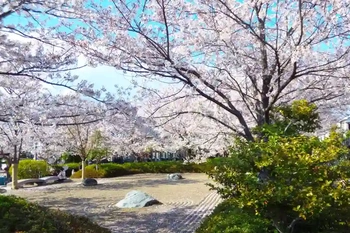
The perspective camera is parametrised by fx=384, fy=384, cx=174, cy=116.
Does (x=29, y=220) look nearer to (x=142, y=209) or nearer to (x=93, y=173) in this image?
(x=142, y=209)

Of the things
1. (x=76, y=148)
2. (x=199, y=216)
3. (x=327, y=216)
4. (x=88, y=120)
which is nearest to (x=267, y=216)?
(x=327, y=216)

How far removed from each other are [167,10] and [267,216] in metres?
3.11

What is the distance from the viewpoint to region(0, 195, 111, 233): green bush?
462cm

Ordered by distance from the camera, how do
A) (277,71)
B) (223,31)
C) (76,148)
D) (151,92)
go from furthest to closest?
(76,148) → (151,92) → (277,71) → (223,31)

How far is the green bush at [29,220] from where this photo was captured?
4617 mm

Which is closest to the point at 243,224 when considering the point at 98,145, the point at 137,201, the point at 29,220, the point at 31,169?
the point at 29,220

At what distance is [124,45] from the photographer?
18.0ft

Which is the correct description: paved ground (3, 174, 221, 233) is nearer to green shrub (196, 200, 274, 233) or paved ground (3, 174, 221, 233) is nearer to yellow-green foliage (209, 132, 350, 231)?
green shrub (196, 200, 274, 233)

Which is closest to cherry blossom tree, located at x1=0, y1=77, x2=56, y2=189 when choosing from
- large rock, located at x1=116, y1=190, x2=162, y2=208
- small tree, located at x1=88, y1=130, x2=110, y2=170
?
large rock, located at x1=116, y1=190, x2=162, y2=208

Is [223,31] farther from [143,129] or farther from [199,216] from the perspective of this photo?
[199,216]

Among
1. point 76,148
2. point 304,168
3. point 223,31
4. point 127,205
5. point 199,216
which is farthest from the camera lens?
point 76,148

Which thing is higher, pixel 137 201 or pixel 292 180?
pixel 292 180

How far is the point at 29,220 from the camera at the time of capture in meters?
4.74

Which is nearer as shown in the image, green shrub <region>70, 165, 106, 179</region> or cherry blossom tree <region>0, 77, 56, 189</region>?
cherry blossom tree <region>0, 77, 56, 189</region>
